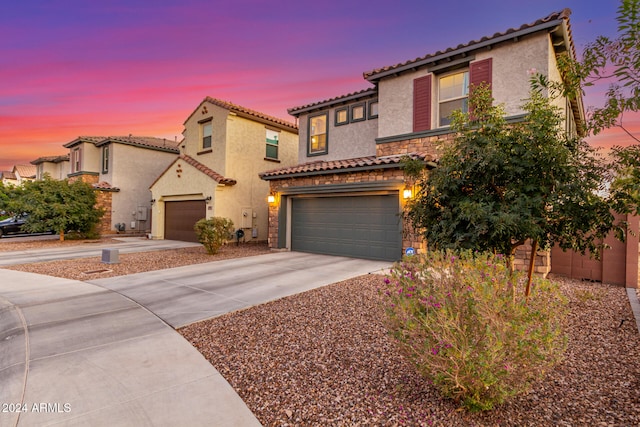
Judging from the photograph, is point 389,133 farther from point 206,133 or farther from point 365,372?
point 206,133

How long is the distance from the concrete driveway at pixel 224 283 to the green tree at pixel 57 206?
37.1 feet

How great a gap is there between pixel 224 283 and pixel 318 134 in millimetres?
9536

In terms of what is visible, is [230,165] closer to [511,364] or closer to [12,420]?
[12,420]

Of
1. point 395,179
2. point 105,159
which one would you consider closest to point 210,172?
point 395,179

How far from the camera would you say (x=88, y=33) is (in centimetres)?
1209

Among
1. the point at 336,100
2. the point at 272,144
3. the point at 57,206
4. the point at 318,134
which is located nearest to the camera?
the point at 336,100

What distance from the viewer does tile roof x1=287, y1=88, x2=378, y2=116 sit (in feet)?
41.6

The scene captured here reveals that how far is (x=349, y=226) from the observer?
11.2 m

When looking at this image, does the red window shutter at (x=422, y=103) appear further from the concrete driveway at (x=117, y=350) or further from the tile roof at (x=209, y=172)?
the tile roof at (x=209, y=172)

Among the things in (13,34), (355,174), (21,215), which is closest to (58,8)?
(13,34)

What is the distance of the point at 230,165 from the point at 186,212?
12.8ft

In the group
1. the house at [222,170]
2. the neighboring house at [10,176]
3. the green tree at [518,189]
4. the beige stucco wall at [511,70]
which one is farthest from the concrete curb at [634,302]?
the neighboring house at [10,176]

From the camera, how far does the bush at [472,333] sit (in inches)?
89.9

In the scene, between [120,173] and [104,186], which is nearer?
[104,186]
